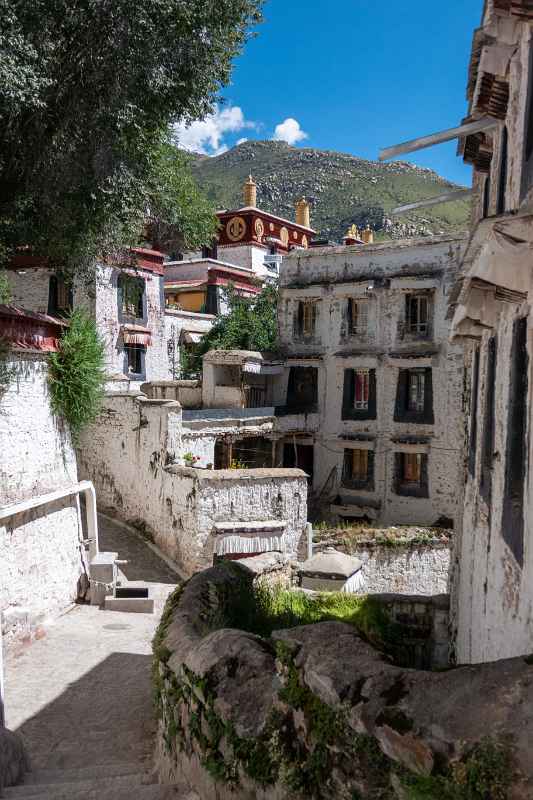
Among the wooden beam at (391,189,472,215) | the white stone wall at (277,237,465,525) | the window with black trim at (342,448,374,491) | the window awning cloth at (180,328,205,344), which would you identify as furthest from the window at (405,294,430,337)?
the wooden beam at (391,189,472,215)

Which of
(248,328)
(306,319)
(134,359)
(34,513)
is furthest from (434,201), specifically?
(248,328)

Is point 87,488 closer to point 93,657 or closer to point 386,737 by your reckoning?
point 93,657

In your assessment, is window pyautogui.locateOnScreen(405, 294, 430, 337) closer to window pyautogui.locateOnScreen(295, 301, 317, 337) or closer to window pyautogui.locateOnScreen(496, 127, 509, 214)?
window pyautogui.locateOnScreen(295, 301, 317, 337)

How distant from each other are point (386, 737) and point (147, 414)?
1554cm

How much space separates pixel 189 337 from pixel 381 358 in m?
8.64

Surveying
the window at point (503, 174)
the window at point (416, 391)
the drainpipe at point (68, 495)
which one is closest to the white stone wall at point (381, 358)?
the window at point (416, 391)

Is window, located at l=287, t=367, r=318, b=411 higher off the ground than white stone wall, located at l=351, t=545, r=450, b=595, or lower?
higher

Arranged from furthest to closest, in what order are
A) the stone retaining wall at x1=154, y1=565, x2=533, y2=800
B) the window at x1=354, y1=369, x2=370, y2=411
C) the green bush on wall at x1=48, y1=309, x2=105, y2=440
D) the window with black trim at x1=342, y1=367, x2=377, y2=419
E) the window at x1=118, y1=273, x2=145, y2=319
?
the window at x1=354, y1=369, x2=370, y2=411, the window with black trim at x1=342, y1=367, x2=377, y2=419, the window at x1=118, y1=273, x2=145, y2=319, the green bush on wall at x1=48, y1=309, x2=105, y2=440, the stone retaining wall at x1=154, y1=565, x2=533, y2=800

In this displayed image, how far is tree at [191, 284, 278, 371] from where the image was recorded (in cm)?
2781

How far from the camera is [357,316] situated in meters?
25.5

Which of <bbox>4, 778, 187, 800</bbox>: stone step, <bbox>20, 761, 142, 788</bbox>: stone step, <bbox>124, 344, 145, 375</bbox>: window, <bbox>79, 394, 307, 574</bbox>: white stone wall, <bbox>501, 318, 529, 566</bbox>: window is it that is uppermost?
<bbox>124, 344, 145, 375</bbox>: window

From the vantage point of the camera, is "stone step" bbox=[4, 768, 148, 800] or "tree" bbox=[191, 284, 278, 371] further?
"tree" bbox=[191, 284, 278, 371]

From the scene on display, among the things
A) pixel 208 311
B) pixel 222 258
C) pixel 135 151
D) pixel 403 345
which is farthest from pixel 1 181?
pixel 222 258

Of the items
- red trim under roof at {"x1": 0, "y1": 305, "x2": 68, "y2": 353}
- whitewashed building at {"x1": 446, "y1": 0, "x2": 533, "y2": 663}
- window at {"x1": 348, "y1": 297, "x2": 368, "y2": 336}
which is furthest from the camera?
window at {"x1": 348, "y1": 297, "x2": 368, "y2": 336}
